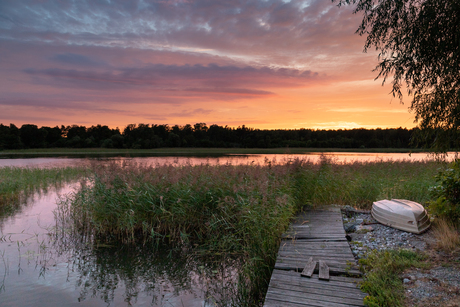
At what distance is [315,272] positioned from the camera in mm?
4547

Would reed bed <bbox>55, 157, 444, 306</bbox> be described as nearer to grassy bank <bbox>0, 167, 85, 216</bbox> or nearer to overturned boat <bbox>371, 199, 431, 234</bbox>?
overturned boat <bbox>371, 199, 431, 234</bbox>

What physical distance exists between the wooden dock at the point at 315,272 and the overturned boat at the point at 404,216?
1.20 metres

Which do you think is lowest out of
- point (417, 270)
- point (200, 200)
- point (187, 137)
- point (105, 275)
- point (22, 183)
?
point (105, 275)

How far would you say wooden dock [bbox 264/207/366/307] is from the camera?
3701 mm

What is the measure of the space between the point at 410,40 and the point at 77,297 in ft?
29.4

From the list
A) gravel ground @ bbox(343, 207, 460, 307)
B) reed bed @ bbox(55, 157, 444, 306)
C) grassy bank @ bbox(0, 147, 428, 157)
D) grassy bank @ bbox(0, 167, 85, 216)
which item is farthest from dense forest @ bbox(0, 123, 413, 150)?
gravel ground @ bbox(343, 207, 460, 307)

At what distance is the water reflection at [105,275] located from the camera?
5285mm

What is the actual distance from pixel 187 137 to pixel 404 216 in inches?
2986

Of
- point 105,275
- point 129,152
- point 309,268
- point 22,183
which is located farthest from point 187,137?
point 309,268

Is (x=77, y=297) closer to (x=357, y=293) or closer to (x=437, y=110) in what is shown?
(x=357, y=293)

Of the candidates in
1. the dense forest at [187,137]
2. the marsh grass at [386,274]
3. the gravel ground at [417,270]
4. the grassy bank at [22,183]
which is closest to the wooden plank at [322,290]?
the marsh grass at [386,274]

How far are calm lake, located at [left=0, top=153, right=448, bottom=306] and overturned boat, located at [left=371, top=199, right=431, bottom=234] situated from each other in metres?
4.04

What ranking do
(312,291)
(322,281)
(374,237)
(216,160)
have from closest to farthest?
1. (312,291)
2. (322,281)
3. (374,237)
4. (216,160)

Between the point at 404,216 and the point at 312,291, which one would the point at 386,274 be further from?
the point at 404,216
